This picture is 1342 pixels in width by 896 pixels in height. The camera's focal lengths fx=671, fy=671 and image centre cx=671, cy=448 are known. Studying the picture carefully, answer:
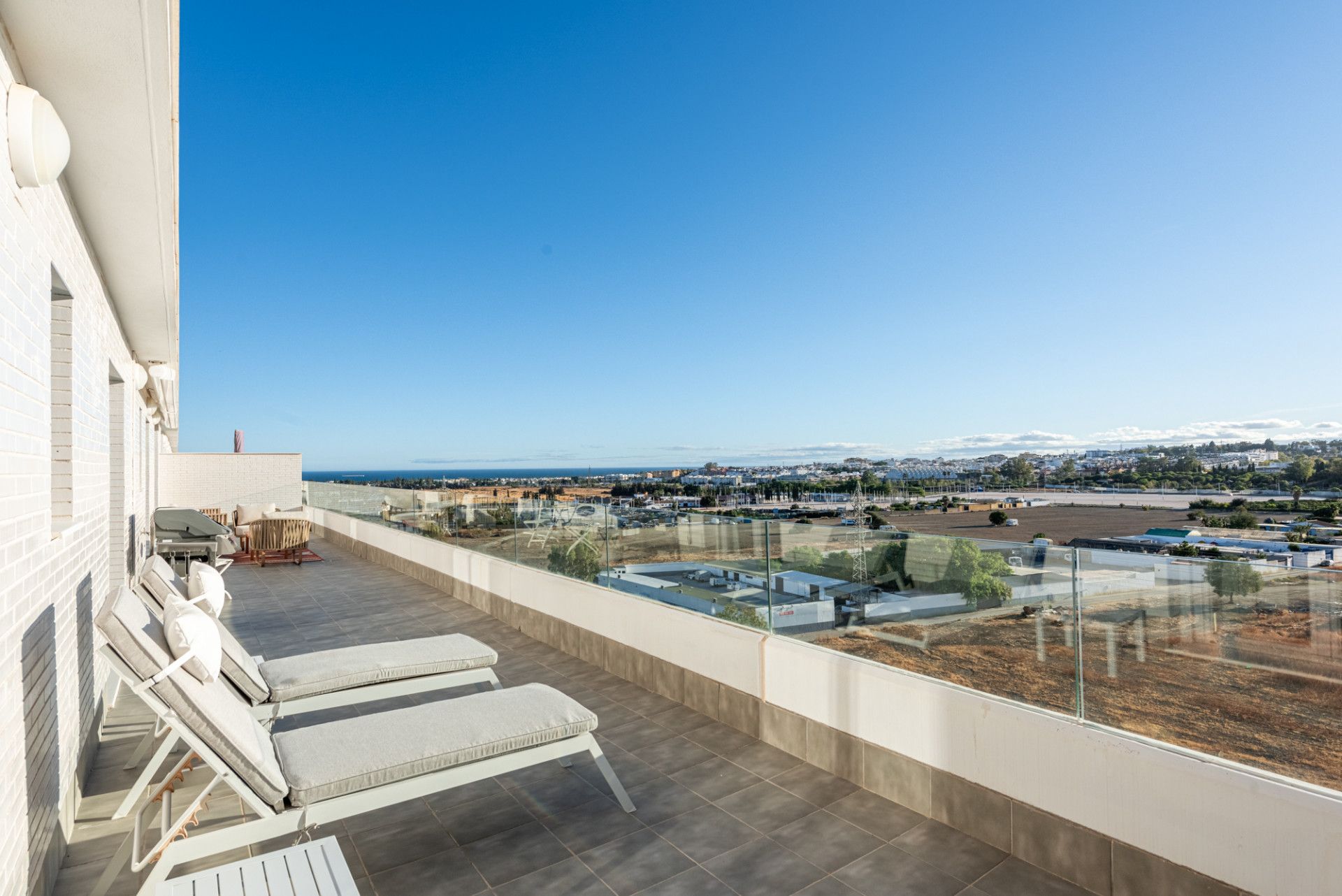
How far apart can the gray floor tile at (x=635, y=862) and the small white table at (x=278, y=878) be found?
1.01 meters

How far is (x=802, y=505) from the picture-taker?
24484 mm

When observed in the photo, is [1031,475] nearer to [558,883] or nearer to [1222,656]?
[1222,656]

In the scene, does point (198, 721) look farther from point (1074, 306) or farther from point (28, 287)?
point (1074, 306)

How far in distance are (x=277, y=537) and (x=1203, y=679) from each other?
12050 mm

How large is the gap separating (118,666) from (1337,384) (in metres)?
61.1

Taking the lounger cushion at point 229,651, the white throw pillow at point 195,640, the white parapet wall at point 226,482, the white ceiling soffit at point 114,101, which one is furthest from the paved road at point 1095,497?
the white throw pillow at point 195,640

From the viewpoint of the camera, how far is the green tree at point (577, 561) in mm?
5281

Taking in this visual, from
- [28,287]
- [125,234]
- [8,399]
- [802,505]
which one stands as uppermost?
[125,234]

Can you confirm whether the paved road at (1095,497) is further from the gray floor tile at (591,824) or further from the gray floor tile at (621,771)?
the gray floor tile at (591,824)

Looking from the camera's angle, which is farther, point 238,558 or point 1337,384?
point 1337,384

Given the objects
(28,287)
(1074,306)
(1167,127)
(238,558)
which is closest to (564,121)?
(238,558)

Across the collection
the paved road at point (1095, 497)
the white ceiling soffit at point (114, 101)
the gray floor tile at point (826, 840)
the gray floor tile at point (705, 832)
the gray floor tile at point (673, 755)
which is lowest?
the paved road at point (1095, 497)

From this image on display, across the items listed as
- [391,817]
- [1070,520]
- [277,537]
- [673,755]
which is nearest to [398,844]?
[391,817]

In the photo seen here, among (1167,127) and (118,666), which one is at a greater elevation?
(1167,127)
